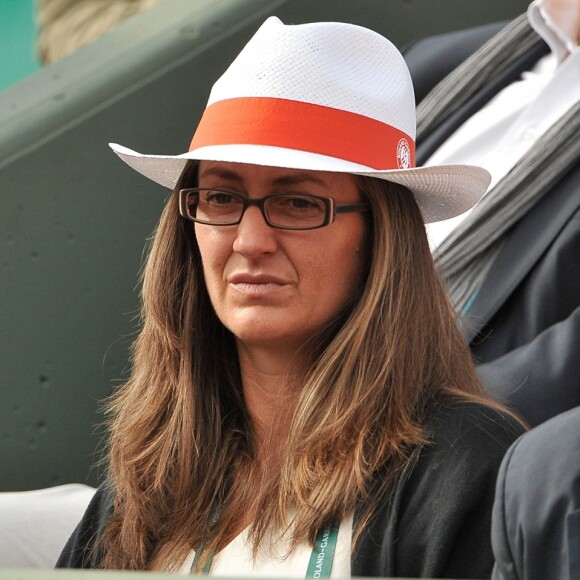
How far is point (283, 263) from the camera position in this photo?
1.67 m

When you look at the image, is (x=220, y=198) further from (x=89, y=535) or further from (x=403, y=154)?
(x=89, y=535)

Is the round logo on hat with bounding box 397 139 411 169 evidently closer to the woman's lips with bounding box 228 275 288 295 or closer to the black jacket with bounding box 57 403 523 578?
the woman's lips with bounding box 228 275 288 295

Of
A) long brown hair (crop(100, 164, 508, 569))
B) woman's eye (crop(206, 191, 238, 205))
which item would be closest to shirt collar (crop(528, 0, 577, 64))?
long brown hair (crop(100, 164, 508, 569))

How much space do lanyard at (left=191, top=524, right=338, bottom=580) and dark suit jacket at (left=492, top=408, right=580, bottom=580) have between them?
53cm

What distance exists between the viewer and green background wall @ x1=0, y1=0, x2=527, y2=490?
2518 mm

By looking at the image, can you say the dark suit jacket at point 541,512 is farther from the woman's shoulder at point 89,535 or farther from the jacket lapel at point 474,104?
the jacket lapel at point 474,104

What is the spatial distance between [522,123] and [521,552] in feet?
5.28

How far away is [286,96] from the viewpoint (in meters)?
1.71

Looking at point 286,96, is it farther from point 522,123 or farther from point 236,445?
point 522,123

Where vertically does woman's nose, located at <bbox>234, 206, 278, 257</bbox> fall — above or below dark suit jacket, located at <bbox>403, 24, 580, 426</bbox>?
above

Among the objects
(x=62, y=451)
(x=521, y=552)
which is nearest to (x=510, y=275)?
(x=62, y=451)

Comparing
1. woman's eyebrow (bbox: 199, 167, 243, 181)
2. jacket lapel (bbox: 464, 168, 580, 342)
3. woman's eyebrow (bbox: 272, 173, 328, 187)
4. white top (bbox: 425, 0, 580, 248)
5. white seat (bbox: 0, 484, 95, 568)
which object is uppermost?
woman's eyebrow (bbox: 199, 167, 243, 181)

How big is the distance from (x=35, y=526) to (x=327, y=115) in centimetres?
88

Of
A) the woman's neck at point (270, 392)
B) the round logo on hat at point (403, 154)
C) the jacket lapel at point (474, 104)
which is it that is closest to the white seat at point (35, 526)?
the woman's neck at point (270, 392)
